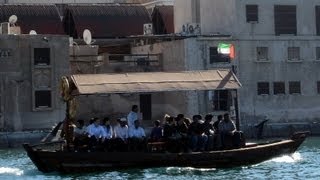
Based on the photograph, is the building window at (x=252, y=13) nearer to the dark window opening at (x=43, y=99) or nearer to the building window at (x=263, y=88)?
the building window at (x=263, y=88)

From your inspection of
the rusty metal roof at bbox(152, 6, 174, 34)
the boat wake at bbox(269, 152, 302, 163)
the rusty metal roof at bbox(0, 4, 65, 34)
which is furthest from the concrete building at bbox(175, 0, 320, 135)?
the boat wake at bbox(269, 152, 302, 163)

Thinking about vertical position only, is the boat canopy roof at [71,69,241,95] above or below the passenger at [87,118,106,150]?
above

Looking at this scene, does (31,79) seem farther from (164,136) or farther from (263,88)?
(164,136)

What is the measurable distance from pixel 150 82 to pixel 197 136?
2.37 metres

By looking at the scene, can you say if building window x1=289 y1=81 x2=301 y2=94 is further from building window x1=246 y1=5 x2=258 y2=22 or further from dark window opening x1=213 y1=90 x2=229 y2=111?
building window x1=246 y1=5 x2=258 y2=22

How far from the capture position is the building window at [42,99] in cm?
4434

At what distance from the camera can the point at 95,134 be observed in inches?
1033

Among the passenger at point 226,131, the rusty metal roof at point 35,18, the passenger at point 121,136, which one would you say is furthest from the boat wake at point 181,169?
the rusty metal roof at point 35,18

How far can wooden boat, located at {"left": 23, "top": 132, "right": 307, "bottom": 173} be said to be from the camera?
25.3m

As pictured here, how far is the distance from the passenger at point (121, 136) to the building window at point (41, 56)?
18572 mm

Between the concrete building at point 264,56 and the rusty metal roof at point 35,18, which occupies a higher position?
the rusty metal roof at point 35,18

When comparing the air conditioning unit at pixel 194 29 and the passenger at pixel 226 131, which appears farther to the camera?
the air conditioning unit at pixel 194 29

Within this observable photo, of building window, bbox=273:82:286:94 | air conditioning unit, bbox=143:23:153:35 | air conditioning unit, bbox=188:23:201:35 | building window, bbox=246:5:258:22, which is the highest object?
building window, bbox=246:5:258:22

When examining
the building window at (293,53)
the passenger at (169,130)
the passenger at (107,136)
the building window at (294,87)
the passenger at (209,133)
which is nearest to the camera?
the passenger at (107,136)
